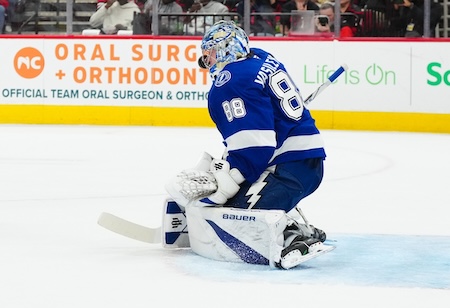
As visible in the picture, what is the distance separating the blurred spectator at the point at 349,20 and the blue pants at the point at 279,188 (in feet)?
21.0

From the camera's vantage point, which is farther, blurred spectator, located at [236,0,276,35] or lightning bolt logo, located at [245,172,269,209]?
blurred spectator, located at [236,0,276,35]

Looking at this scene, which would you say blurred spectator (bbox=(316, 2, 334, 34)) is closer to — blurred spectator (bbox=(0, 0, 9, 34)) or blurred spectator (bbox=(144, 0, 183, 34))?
blurred spectator (bbox=(144, 0, 183, 34))

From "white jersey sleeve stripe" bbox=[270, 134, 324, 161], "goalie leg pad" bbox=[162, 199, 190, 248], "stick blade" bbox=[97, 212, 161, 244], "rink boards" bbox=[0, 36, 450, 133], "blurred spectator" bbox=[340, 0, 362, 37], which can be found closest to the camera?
"white jersey sleeve stripe" bbox=[270, 134, 324, 161]

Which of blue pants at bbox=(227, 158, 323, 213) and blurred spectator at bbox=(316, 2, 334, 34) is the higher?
blurred spectator at bbox=(316, 2, 334, 34)

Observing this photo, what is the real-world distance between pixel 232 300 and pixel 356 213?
1.96 m

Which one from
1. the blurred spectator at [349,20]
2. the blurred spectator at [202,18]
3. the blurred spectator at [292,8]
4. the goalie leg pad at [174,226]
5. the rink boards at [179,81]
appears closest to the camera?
the goalie leg pad at [174,226]

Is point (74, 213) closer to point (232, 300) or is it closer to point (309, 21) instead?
point (232, 300)

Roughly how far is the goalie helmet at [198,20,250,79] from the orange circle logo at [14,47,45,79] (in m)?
6.91

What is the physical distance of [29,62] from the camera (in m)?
10.4

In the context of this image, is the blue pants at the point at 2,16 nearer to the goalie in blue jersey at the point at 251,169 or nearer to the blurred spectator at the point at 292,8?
the blurred spectator at the point at 292,8

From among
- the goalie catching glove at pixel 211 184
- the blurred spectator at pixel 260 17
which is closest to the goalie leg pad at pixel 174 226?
the goalie catching glove at pixel 211 184

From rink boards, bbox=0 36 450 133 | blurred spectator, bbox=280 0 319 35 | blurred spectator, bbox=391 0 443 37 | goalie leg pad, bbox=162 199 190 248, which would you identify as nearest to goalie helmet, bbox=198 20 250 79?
goalie leg pad, bbox=162 199 190 248

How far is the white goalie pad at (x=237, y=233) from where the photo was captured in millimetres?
3512

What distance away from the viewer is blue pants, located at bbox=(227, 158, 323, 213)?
144 inches
